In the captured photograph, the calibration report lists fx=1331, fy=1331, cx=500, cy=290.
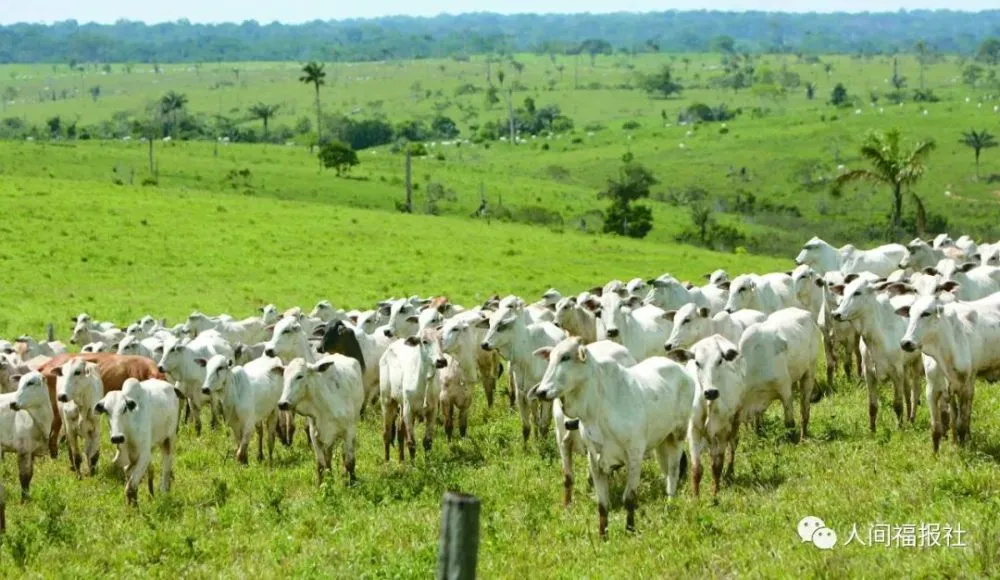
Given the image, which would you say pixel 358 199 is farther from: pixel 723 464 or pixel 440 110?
pixel 440 110

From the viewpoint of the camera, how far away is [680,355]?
48.3 ft

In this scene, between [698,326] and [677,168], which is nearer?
[698,326]

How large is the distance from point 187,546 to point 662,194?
83680 millimetres

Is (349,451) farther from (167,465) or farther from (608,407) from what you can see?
(608,407)

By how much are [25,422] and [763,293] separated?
12.9 metres

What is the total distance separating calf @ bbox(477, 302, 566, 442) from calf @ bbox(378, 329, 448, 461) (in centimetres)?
89


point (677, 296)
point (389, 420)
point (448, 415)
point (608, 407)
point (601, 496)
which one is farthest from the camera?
point (677, 296)

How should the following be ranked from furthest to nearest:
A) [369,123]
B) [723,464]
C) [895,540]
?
[369,123]
[723,464]
[895,540]

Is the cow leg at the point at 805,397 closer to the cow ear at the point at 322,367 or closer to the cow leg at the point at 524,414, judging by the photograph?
the cow leg at the point at 524,414

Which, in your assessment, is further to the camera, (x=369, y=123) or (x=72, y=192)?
(x=369, y=123)

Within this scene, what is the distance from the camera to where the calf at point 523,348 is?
18.3m

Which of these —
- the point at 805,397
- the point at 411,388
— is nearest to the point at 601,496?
the point at 805,397

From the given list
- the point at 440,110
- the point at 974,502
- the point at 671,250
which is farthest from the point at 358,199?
the point at 440,110

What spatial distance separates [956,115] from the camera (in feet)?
400
